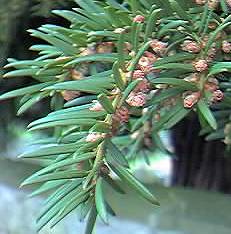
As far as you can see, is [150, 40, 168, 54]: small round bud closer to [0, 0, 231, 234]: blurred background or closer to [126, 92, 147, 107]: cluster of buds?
[126, 92, 147, 107]: cluster of buds

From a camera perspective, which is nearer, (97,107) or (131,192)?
(97,107)

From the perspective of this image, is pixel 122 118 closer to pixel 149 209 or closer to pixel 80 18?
pixel 80 18

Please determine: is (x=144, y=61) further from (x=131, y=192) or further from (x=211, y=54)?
(x=131, y=192)

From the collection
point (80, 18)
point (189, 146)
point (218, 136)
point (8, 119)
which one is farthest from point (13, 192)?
point (80, 18)

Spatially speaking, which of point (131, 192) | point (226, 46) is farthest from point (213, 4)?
point (131, 192)

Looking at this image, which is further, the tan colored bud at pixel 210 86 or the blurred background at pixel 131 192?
the blurred background at pixel 131 192

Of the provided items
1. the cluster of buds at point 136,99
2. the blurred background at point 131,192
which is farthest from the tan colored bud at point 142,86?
the blurred background at point 131,192

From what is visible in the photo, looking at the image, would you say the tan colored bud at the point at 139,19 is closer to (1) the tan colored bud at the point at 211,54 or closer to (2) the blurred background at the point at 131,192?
(1) the tan colored bud at the point at 211,54
